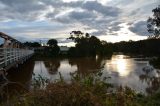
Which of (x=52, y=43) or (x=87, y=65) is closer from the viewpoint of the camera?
(x=87, y=65)

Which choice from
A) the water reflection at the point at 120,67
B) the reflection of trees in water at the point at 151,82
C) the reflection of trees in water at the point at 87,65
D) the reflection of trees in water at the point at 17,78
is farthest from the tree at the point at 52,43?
the reflection of trees in water at the point at 17,78

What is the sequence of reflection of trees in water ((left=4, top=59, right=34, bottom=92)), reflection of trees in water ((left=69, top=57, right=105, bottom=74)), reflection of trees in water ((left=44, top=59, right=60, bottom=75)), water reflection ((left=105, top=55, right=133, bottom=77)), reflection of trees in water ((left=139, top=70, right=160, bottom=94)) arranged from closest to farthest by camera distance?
reflection of trees in water ((left=4, top=59, right=34, bottom=92)) → reflection of trees in water ((left=139, top=70, right=160, bottom=94)) → reflection of trees in water ((left=44, top=59, right=60, bottom=75)) → reflection of trees in water ((left=69, top=57, right=105, bottom=74)) → water reflection ((left=105, top=55, right=133, bottom=77))

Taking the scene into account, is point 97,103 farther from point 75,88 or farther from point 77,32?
point 77,32

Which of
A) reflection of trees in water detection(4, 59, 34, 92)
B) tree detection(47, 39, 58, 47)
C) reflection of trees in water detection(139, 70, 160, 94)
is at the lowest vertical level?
reflection of trees in water detection(139, 70, 160, 94)

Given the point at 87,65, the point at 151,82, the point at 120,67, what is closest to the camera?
the point at 151,82

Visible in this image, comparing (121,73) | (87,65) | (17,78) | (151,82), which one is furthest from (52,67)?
(87,65)

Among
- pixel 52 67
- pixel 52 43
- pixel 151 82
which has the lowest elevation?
pixel 151 82

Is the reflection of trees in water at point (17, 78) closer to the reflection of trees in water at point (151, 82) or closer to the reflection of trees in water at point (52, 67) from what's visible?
the reflection of trees in water at point (52, 67)

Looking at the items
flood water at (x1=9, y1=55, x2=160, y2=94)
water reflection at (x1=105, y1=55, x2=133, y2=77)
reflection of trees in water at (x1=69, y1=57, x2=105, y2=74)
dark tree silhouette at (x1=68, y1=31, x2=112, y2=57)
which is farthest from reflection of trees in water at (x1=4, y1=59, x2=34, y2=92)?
dark tree silhouette at (x1=68, y1=31, x2=112, y2=57)

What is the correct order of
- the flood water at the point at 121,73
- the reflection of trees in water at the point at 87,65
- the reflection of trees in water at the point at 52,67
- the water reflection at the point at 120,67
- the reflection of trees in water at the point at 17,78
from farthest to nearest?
1. the water reflection at the point at 120,67
2. the reflection of trees in water at the point at 87,65
3. the reflection of trees in water at the point at 52,67
4. the flood water at the point at 121,73
5. the reflection of trees in water at the point at 17,78

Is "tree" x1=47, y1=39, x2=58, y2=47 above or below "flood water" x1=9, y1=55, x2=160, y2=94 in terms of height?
above

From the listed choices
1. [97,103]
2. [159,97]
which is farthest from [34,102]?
[159,97]

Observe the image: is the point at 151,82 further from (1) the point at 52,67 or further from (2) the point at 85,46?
(2) the point at 85,46

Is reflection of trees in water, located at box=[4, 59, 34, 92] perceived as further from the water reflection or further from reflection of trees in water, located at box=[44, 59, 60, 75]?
the water reflection
